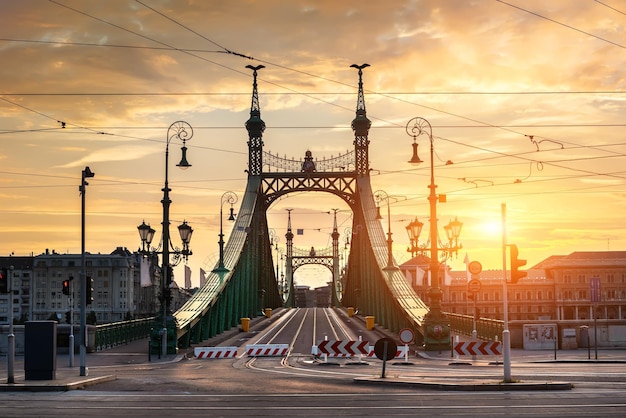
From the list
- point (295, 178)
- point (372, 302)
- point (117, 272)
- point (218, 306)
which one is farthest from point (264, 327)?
point (117, 272)

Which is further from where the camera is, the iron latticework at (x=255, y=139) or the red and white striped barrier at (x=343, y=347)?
the iron latticework at (x=255, y=139)

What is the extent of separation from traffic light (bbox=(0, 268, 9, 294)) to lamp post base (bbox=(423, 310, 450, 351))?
22537mm

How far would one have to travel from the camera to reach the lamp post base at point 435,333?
147ft

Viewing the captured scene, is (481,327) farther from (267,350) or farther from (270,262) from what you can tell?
(270,262)

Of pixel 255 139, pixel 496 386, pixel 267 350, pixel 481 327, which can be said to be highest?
pixel 255 139

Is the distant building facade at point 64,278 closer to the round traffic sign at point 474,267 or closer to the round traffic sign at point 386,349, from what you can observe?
the round traffic sign at point 474,267

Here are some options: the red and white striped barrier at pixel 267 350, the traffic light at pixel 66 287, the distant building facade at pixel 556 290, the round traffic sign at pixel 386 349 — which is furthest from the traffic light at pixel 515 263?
the distant building facade at pixel 556 290

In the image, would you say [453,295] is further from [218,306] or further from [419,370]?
[419,370]

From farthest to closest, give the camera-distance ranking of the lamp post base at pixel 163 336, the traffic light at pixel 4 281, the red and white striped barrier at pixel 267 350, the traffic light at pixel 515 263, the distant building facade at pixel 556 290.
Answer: the distant building facade at pixel 556 290
the red and white striped barrier at pixel 267 350
the lamp post base at pixel 163 336
the traffic light at pixel 4 281
the traffic light at pixel 515 263

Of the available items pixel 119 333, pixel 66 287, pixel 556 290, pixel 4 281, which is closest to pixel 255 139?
pixel 119 333

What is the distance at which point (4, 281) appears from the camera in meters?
27.5

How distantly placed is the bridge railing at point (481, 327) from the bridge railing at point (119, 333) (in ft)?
64.0

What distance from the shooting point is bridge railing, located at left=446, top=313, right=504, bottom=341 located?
4675 cm

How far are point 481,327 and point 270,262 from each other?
5967cm
